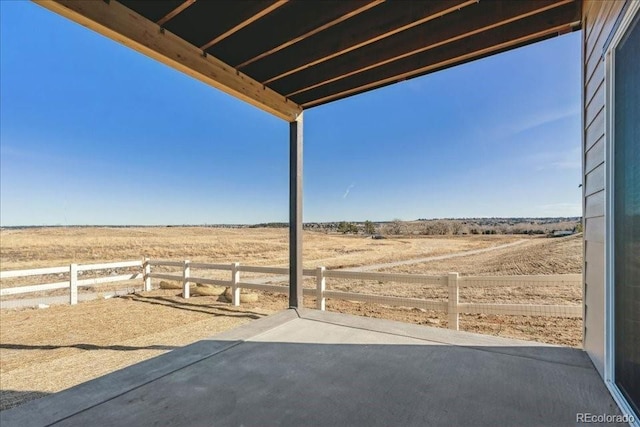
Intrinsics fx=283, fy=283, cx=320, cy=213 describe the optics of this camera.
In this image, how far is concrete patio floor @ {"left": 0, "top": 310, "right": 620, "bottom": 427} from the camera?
54.9 inches

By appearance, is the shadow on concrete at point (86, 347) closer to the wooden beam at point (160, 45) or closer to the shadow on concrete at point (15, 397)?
the shadow on concrete at point (15, 397)

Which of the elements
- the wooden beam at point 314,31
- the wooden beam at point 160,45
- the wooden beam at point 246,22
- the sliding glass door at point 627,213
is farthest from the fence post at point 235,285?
the sliding glass door at point 627,213

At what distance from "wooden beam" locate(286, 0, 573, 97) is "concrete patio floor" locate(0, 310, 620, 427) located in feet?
7.74

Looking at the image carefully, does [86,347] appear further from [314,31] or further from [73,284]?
[314,31]

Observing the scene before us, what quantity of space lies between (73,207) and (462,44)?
→ 26.4 m

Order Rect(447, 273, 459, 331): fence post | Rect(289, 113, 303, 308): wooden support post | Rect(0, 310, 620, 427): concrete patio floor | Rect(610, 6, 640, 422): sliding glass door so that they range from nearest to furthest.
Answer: Rect(610, 6, 640, 422): sliding glass door → Rect(0, 310, 620, 427): concrete patio floor → Rect(447, 273, 459, 331): fence post → Rect(289, 113, 303, 308): wooden support post

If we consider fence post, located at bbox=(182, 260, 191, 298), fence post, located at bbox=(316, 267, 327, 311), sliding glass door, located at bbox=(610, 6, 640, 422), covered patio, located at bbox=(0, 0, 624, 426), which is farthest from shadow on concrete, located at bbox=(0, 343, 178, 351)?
sliding glass door, located at bbox=(610, 6, 640, 422)

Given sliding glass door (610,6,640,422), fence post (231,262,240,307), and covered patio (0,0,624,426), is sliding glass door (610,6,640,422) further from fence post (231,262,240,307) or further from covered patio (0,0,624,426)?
fence post (231,262,240,307)

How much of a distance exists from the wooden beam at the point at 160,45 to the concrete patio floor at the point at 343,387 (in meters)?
2.16

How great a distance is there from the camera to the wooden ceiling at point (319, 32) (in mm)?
1868

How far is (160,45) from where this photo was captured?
203 centimetres

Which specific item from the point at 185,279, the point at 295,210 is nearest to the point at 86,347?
the point at 185,279

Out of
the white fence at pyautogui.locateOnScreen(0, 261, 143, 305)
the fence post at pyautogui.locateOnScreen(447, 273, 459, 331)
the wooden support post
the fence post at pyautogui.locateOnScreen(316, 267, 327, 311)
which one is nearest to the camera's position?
the fence post at pyautogui.locateOnScreen(447, 273, 459, 331)

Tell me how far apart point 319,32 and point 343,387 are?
252 cm
